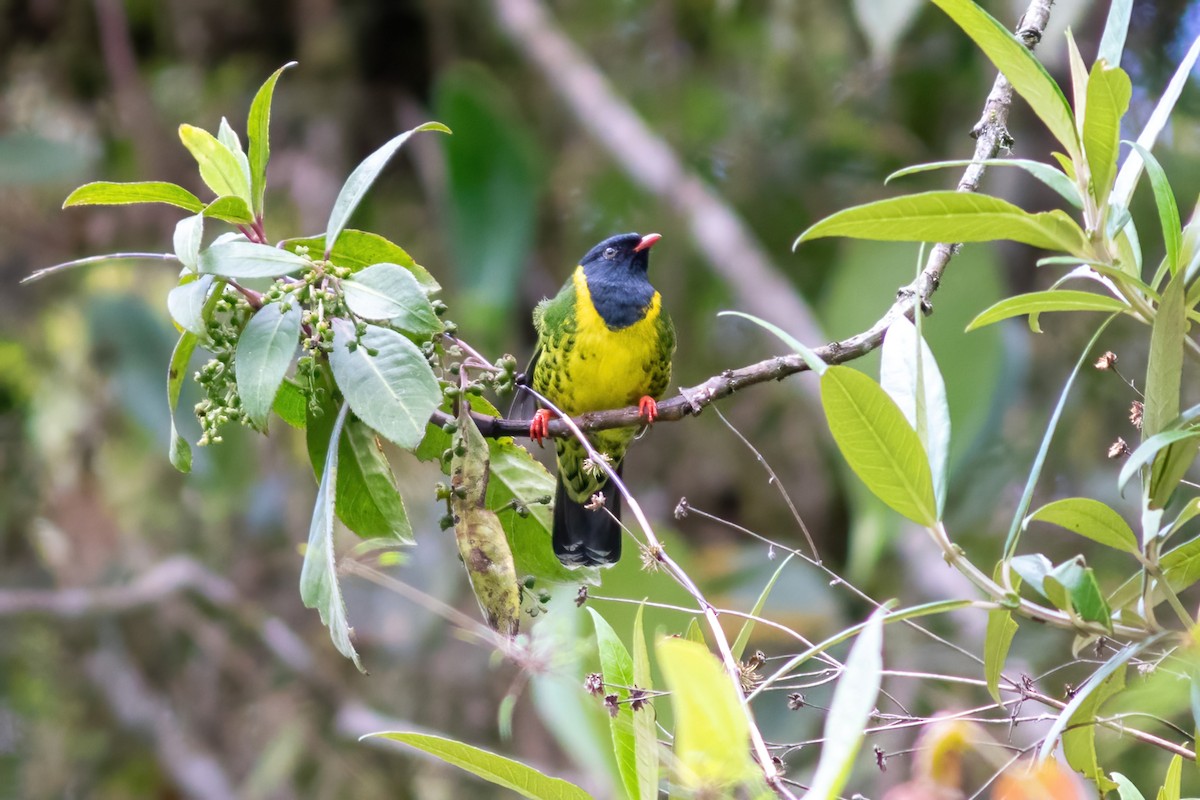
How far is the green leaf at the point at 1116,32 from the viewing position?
154 cm

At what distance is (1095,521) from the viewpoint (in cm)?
148

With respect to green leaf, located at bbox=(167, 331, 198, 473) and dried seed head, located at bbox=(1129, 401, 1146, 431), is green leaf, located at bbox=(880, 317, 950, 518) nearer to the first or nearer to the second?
dried seed head, located at bbox=(1129, 401, 1146, 431)

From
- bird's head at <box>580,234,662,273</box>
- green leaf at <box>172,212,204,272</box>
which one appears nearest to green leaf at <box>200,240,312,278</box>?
green leaf at <box>172,212,204,272</box>

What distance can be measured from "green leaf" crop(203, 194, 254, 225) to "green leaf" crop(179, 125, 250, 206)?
36 mm

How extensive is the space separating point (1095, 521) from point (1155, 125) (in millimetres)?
502

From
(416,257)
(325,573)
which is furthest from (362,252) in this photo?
(416,257)

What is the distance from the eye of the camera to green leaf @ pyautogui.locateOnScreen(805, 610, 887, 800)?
1103 mm

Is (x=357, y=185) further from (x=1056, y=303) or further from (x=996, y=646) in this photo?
(x=996, y=646)

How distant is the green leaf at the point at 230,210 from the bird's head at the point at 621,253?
207 cm

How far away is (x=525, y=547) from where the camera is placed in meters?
2.11

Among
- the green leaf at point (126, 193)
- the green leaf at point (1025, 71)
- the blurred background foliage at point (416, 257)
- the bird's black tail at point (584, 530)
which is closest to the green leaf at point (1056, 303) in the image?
the green leaf at point (1025, 71)

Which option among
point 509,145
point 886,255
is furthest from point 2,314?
point 886,255

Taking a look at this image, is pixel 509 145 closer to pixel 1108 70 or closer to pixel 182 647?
pixel 182 647

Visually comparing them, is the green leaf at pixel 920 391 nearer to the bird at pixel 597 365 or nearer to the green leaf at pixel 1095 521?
the green leaf at pixel 1095 521
